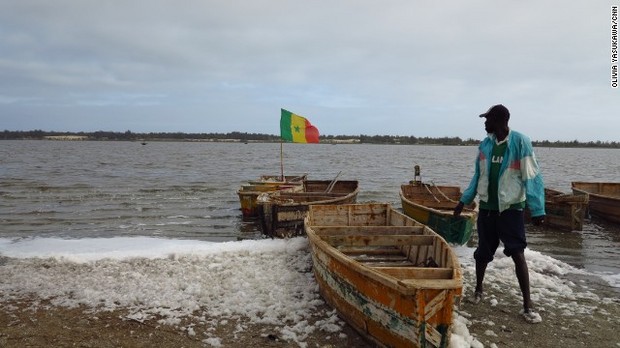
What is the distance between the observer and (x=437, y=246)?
238 inches

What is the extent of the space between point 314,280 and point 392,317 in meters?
2.90

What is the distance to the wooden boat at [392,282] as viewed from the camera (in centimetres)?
416

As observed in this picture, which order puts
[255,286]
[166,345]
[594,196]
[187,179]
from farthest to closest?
[187,179] < [594,196] < [255,286] < [166,345]

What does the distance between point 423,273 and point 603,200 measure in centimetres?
1321

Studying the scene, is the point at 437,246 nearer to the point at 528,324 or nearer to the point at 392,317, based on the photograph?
the point at 528,324

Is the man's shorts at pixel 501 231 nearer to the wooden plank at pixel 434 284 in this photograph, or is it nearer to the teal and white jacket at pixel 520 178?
the teal and white jacket at pixel 520 178

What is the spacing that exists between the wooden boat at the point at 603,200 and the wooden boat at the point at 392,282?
32.3 feet

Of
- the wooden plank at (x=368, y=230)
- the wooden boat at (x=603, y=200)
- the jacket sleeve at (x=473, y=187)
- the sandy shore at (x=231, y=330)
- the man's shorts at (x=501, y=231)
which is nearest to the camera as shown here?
the sandy shore at (x=231, y=330)

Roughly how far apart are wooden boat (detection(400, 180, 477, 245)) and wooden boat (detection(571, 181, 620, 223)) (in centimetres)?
450

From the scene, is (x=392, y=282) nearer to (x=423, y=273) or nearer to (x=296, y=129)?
(x=423, y=273)

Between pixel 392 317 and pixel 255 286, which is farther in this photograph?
pixel 255 286

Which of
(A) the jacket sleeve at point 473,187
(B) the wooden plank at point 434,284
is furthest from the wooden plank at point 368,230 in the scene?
(B) the wooden plank at point 434,284

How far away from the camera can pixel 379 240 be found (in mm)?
6602

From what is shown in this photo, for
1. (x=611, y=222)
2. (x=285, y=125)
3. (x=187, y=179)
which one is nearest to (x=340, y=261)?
(x=285, y=125)
